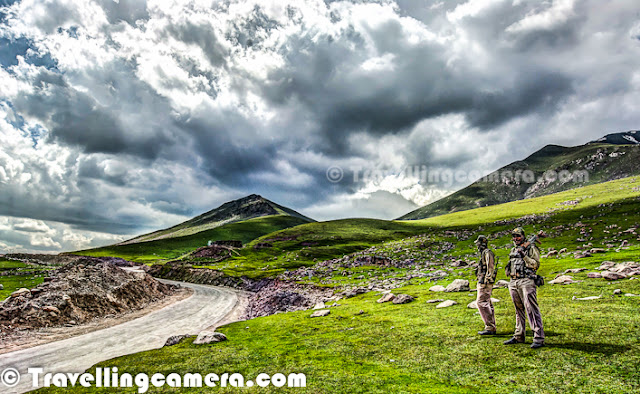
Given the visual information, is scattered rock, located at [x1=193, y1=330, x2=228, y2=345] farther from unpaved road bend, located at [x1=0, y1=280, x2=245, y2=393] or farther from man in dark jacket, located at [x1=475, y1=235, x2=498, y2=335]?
man in dark jacket, located at [x1=475, y1=235, x2=498, y2=335]

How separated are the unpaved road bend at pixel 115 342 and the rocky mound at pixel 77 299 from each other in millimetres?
7251

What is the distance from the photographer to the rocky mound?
38.0 m

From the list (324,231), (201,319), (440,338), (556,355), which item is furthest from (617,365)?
(324,231)

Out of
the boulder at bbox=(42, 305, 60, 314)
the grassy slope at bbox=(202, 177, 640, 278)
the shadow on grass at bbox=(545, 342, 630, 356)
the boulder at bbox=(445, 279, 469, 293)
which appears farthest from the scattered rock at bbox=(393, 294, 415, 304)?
the grassy slope at bbox=(202, 177, 640, 278)

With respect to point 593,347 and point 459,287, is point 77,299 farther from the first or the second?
point 593,347

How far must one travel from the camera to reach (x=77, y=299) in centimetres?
4525

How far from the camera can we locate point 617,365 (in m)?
10.6

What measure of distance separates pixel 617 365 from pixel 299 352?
47.2ft

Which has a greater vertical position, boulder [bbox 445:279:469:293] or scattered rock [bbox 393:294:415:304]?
boulder [bbox 445:279:469:293]

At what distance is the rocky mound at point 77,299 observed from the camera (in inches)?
1496

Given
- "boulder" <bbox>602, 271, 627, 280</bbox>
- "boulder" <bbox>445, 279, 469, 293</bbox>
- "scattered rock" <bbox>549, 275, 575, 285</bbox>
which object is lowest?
"boulder" <bbox>445, 279, 469, 293</bbox>

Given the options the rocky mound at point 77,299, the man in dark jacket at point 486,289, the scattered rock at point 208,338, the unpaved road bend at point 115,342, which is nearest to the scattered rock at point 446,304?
the man in dark jacket at point 486,289

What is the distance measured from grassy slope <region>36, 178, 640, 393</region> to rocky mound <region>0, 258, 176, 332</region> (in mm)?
27983

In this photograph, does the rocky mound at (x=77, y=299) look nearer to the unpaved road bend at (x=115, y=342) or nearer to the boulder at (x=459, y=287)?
the unpaved road bend at (x=115, y=342)
